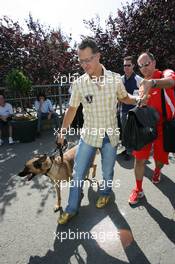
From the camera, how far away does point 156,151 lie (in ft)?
13.8

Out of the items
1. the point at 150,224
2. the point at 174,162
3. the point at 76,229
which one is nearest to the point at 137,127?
the point at 150,224

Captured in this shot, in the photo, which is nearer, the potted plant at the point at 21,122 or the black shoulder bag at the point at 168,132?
the black shoulder bag at the point at 168,132

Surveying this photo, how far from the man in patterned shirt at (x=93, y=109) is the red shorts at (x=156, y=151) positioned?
0.44 meters

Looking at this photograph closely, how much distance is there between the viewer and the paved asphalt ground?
10.1ft

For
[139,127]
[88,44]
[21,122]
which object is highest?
[88,44]

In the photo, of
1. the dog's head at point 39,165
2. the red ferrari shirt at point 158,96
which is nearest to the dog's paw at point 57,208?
the dog's head at point 39,165

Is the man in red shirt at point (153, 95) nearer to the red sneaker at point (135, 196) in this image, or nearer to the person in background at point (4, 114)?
the red sneaker at point (135, 196)

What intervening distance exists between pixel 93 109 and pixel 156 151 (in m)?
1.41

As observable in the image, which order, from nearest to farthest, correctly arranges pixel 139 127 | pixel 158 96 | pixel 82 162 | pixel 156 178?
pixel 139 127 < pixel 82 162 < pixel 158 96 < pixel 156 178

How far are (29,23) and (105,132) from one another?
1294cm

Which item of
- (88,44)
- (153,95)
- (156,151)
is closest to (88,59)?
(88,44)

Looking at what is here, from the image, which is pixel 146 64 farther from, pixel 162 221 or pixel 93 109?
pixel 162 221

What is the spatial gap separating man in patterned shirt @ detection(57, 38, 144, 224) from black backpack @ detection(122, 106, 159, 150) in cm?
19

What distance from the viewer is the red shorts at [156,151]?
3.89 meters
